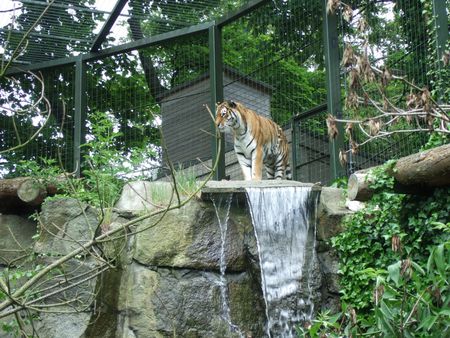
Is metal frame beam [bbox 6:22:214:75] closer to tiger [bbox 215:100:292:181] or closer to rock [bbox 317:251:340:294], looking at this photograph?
tiger [bbox 215:100:292:181]

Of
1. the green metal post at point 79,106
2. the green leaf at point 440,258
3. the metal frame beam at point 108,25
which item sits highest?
the metal frame beam at point 108,25

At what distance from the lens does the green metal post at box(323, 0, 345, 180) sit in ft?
29.7

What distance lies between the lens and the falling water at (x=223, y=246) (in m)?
7.30

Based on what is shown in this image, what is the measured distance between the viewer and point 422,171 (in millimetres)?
5910

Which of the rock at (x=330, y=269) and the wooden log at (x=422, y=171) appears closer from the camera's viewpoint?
the wooden log at (x=422, y=171)

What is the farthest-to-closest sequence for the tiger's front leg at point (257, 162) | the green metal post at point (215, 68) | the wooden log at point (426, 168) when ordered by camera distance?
the green metal post at point (215, 68) → the tiger's front leg at point (257, 162) → the wooden log at point (426, 168)

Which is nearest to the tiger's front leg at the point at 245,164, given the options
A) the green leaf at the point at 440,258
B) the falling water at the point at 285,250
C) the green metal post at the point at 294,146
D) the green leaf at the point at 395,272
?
the green metal post at the point at 294,146

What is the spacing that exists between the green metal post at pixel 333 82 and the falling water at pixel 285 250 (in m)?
1.18

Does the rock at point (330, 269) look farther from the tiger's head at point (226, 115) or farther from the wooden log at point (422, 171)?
the tiger's head at point (226, 115)

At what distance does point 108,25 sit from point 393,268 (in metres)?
7.34

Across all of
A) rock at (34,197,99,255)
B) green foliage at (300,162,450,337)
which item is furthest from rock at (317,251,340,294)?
rock at (34,197,99,255)

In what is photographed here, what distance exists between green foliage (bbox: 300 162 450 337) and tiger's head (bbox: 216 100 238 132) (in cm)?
274

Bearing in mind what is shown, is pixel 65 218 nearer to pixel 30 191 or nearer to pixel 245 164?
pixel 30 191

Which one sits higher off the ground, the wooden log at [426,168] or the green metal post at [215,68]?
the green metal post at [215,68]
